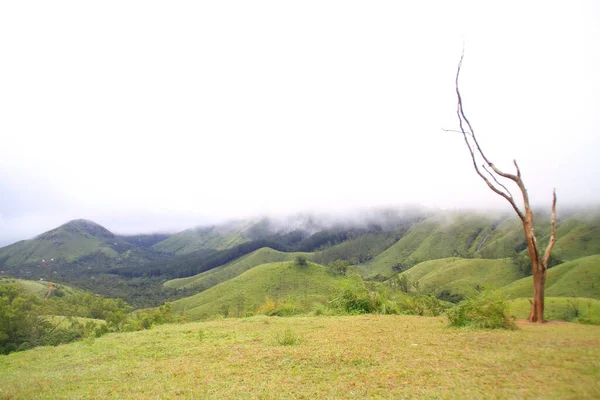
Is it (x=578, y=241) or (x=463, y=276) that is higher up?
(x=578, y=241)

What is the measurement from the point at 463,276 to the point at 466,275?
0.96 metres

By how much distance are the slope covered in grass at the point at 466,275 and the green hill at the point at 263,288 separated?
25.3m

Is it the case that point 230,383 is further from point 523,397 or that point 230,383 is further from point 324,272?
point 324,272

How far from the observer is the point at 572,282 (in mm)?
65562

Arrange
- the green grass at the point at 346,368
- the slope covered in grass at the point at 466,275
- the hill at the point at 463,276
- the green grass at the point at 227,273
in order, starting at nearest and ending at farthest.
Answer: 1. the green grass at the point at 346,368
2. the hill at the point at 463,276
3. the slope covered in grass at the point at 466,275
4. the green grass at the point at 227,273

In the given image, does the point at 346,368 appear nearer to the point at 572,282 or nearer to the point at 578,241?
the point at 572,282

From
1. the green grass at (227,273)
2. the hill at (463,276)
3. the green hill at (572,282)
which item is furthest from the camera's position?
the green grass at (227,273)

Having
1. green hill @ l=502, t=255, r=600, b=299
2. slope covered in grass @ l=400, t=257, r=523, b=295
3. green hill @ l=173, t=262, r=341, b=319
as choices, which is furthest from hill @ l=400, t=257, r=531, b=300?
green hill @ l=173, t=262, r=341, b=319

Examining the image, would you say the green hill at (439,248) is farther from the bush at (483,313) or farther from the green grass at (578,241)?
the bush at (483,313)

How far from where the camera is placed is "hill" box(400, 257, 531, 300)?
92.2 metres

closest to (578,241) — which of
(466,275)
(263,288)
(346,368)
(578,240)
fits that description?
(578,240)

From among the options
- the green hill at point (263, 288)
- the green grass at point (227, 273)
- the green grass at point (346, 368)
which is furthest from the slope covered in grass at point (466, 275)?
the green grass at point (227, 273)

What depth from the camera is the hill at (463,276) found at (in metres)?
92.2

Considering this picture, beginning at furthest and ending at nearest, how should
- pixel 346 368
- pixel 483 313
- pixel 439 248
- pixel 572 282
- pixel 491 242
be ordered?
pixel 439 248 < pixel 491 242 < pixel 572 282 < pixel 483 313 < pixel 346 368
